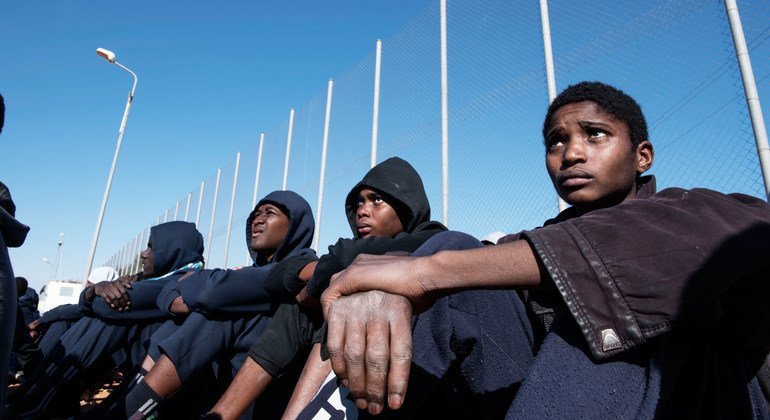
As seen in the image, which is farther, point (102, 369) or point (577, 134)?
point (102, 369)

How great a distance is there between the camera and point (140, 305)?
10.3 ft

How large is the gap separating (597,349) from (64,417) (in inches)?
180

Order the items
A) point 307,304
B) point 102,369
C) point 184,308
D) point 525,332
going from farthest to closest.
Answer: point 102,369 < point 184,308 < point 307,304 < point 525,332

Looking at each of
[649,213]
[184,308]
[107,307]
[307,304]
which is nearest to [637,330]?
[649,213]

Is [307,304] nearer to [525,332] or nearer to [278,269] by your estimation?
[278,269]

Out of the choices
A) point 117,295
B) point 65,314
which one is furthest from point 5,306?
point 65,314

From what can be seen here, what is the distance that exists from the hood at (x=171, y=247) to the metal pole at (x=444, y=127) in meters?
2.27

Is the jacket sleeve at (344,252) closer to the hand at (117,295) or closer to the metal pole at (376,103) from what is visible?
the hand at (117,295)

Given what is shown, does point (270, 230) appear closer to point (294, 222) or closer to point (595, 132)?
point (294, 222)

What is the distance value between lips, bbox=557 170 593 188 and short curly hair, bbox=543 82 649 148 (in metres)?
0.26

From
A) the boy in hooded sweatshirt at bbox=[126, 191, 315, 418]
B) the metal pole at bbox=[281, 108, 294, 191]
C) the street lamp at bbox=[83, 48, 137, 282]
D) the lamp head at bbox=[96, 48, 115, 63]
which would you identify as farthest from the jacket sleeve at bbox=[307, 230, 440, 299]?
the lamp head at bbox=[96, 48, 115, 63]

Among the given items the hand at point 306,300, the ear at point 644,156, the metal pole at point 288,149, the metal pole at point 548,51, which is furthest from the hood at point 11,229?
the metal pole at point 288,149

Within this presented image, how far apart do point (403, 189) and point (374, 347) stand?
1.91 metres

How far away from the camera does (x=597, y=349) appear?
2.40ft
